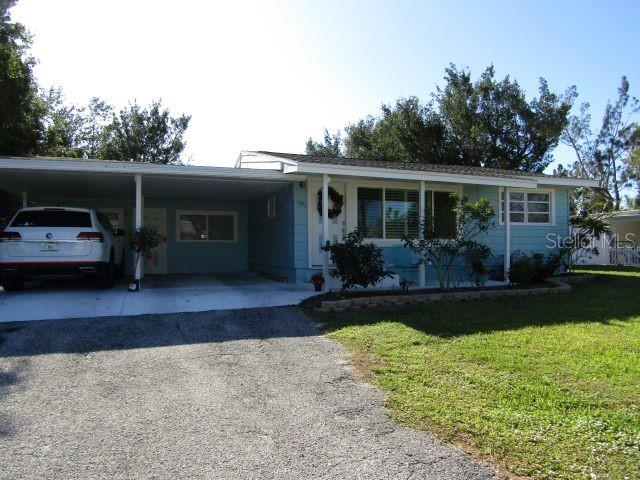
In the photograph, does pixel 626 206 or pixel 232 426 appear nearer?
pixel 232 426

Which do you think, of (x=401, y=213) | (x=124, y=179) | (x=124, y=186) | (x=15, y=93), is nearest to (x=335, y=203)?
(x=401, y=213)

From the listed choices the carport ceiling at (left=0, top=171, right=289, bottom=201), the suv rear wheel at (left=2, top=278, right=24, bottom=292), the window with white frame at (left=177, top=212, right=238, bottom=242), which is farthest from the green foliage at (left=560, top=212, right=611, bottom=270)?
the suv rear wheel at (left=2, top=278, right=24, bottom=292)

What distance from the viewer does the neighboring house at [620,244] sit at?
20.2 meters

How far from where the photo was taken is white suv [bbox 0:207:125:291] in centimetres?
902

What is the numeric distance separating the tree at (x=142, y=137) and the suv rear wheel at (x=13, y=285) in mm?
19187

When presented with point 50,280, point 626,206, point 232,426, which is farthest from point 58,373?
point 626,206

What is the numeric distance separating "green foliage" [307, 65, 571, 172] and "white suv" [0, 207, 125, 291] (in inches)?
865

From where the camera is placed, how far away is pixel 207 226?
1606cm

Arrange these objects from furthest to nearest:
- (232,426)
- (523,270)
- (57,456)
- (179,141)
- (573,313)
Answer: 1. (179,141)
2. (523,270)
3. (573,313)
4. (232,426)
5. (57,456)

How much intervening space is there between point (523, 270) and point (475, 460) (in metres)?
9.71

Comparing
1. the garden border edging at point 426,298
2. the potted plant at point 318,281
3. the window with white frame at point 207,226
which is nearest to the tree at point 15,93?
the window with white frame at point 207,226

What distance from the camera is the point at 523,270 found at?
40.7ft

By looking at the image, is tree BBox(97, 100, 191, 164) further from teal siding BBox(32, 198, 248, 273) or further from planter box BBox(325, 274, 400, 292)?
planter box BBox(325, 274, 400, 292)

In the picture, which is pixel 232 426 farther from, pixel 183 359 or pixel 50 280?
pixel 50 280
